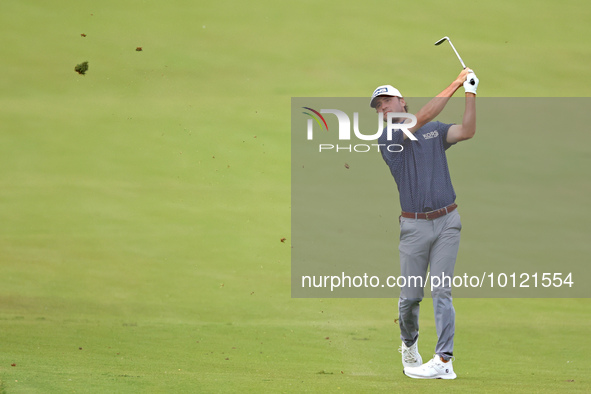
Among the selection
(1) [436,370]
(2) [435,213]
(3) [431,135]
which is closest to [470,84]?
(3) [431,135]

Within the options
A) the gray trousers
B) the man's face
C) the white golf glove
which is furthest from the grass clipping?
the white golf glove

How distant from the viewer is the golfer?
362 cm

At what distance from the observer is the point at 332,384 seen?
375 centimetres

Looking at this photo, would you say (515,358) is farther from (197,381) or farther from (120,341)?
(120,341)

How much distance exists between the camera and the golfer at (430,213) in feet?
Result: 11.9

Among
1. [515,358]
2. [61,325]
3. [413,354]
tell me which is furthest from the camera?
[61,325]

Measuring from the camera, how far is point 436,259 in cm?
363

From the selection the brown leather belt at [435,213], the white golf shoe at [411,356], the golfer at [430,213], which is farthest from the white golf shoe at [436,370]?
the brown leather belt at [435,213]

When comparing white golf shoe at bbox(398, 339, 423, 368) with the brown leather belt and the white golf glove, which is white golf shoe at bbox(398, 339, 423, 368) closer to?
the brown leather belt

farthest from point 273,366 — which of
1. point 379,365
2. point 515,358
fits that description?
point 515,358

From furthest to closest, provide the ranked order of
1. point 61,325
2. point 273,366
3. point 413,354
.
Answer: point 61,325, point 273,366, point 413,354

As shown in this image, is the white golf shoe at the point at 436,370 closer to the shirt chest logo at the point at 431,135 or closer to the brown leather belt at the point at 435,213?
the brown leather belt at the point at 435,213

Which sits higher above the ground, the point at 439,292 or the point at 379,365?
the point at 439,292

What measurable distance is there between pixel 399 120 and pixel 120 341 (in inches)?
90.0
